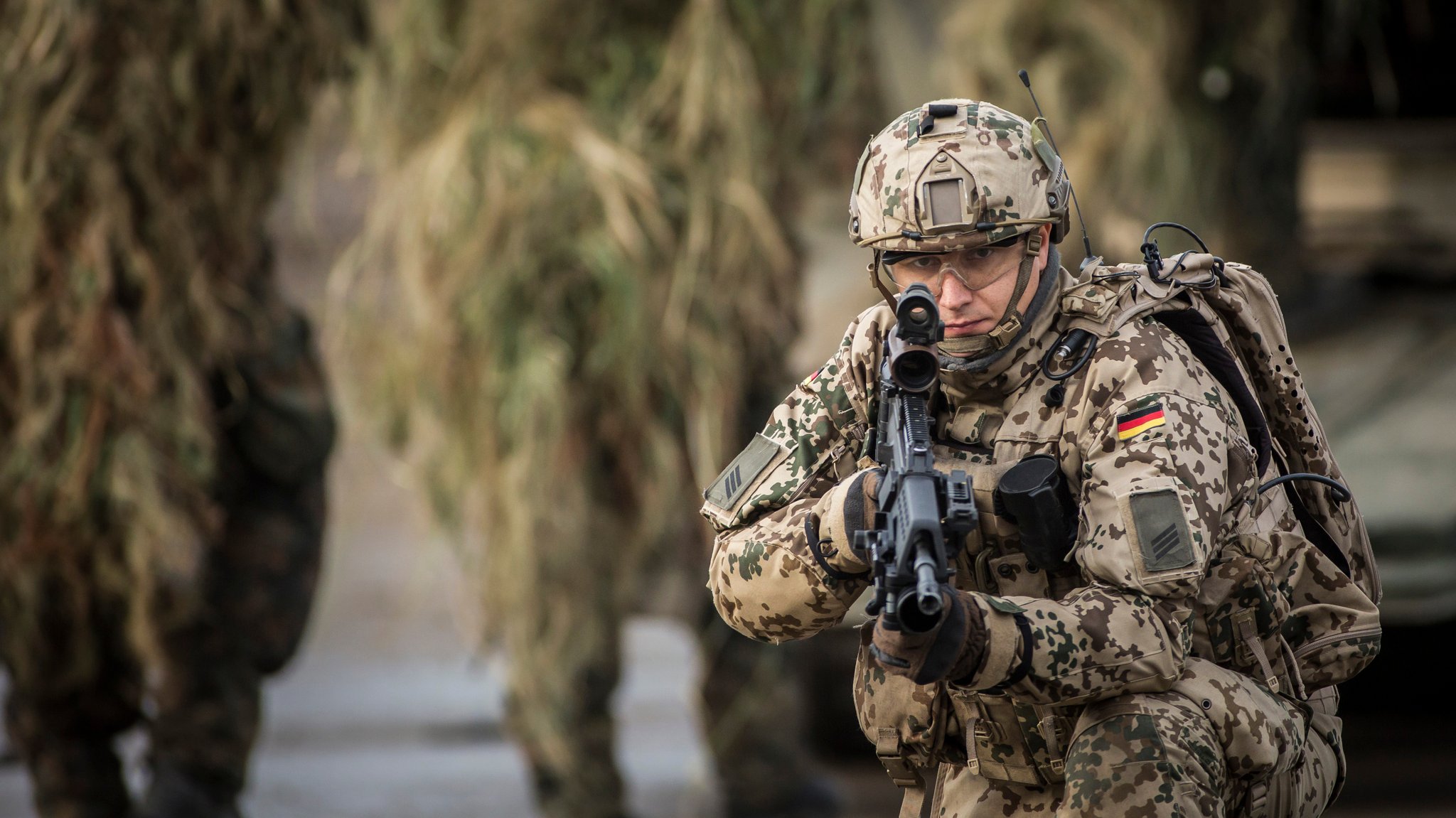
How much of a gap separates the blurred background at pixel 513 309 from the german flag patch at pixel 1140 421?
2.26 m

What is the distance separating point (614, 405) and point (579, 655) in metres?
0.62

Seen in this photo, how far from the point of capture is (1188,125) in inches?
207

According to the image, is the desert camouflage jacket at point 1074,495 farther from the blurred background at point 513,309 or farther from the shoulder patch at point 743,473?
the blurred background at point 513,309

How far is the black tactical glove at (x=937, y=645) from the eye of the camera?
181 cm

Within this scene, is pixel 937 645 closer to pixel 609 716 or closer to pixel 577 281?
pixel 577 281

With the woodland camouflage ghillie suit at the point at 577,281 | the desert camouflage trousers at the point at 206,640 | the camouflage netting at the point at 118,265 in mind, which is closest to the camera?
the camouflage netting at the point at 118,265

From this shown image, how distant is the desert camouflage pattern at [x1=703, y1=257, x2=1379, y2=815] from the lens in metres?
1.90

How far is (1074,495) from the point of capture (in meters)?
2.04

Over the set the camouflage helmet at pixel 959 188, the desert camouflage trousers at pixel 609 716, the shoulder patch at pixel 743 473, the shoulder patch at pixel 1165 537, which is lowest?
the desert camouflage trousers at pixel 609 716

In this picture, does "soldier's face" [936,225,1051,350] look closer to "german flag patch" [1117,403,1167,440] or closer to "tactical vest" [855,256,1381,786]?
"tactical vest" [855,256,1381,786]

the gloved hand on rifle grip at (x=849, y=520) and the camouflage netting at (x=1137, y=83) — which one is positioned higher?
the camouflage netting at (x=1137, y=83)

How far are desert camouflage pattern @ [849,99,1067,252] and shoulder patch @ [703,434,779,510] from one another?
287 millimetres

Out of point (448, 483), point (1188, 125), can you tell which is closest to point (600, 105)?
point (448, 483)

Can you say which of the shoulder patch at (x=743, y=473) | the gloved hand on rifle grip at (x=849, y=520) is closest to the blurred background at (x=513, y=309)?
the shoulder patch at (x=743, y=473)
